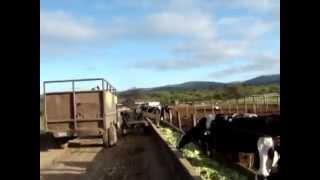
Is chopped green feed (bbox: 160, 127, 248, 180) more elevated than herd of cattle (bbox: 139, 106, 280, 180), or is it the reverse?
herd of cattle (bbox: 139, 106, 280, 180)

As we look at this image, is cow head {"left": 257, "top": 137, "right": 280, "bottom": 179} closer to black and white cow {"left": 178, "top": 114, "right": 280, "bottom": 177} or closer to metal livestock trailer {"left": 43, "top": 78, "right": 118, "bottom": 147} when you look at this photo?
black and white cow {"left": 178, "top": 114, "right": 280, "bottom": 177}

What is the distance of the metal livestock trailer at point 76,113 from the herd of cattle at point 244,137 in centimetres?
463

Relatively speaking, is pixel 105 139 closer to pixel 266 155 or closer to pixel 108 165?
pixel 108 165

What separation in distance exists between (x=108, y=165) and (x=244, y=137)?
15.6 ft

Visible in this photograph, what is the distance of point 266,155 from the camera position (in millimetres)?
10141

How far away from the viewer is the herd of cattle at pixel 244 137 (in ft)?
32.4

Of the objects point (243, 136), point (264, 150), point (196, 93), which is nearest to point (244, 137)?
point (243, 136)

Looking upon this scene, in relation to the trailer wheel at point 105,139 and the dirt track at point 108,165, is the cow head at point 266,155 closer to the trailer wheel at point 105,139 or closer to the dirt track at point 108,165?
the dirt track at point 108,165

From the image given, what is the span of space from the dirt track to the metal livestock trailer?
2.52ft

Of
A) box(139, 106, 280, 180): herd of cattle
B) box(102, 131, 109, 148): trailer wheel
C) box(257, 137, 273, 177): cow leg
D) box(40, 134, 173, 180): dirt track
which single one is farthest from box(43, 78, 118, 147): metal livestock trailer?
box(257, 137, 273, 177): cow leg

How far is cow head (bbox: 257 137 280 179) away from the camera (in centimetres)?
Answer: 968

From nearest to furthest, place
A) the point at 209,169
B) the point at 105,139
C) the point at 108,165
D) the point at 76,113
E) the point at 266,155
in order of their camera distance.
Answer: the point at 266,155
the point at 209,169
the point at 108,165
the point at 76,113
the point at 105,139
